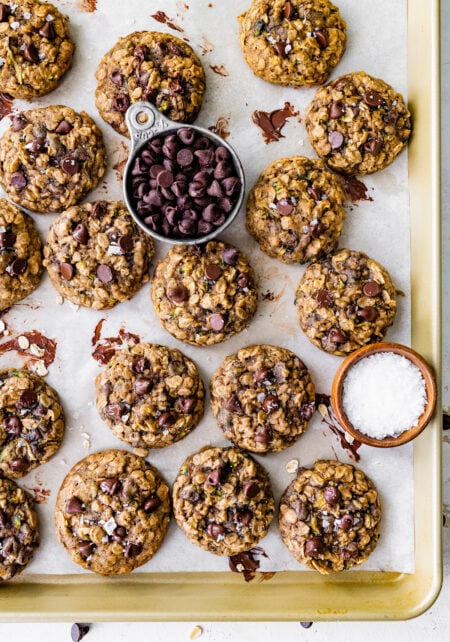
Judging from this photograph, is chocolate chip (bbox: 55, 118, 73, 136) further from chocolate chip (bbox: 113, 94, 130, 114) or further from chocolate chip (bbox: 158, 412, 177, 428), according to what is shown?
chocolate chip (bbox: 158, 412, 177, 428)

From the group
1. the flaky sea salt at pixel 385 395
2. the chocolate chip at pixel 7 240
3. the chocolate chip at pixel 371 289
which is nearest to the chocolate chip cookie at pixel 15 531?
the chocolate chip at pixel 7 240

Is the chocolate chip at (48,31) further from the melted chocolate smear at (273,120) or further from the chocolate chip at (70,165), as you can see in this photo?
the melted chocolate smear at (273,120)

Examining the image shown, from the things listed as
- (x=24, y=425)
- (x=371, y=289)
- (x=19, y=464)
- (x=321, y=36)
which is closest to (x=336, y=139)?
(x=321, y=36)

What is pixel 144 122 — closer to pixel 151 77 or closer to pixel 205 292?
pixel 151 77

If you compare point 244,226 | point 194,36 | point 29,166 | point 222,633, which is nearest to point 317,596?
point 222,633

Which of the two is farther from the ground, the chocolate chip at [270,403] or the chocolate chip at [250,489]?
the chocolate chip at [270,403]

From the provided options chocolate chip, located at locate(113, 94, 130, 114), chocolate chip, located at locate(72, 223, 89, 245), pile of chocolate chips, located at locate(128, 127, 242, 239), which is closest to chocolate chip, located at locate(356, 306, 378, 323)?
pile of chocolate chips, located at locate(128, 127, 242, 239)

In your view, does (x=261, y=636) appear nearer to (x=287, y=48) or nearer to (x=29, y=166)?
(x=29, y=166)
